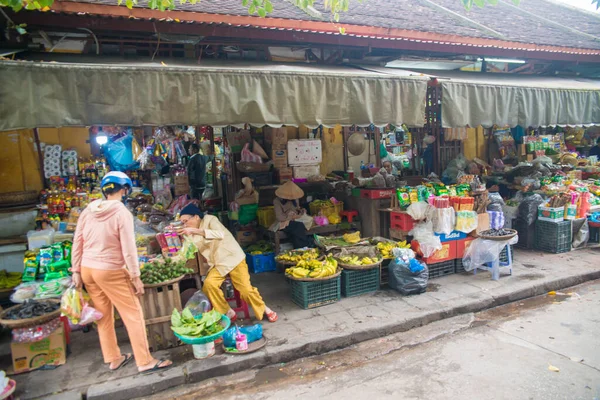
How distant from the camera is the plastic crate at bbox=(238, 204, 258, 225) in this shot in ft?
27.9

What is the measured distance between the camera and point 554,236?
835 cm

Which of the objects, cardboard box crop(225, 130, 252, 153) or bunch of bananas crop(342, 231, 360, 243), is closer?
bunch of bananas crop(342, 231, 360, 243)

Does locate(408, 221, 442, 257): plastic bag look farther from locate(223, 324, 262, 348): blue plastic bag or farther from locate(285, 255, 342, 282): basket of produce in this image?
locate(223, 324, 262, 348): blue plastic bag

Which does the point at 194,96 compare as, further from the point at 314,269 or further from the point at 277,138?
the point at 277,138

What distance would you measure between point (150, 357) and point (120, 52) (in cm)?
481

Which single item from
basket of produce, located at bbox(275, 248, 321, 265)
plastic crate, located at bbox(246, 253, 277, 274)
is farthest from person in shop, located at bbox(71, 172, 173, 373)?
plastic crate, located at bbox(246, 253, 277, 274)

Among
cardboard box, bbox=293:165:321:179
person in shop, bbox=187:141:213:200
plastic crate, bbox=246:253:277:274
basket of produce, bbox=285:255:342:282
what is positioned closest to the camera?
basket of produce, bbox=285:255:342:282

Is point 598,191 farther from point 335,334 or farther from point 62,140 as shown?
point 62,140

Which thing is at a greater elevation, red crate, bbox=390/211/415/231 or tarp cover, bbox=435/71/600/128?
tarp cover, bbox=435/71/600/128

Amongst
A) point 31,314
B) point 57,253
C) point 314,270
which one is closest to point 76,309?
point 31,314

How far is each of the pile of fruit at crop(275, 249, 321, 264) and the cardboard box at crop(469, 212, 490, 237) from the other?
9.30ft

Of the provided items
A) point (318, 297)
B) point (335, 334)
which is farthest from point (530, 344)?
point (318, 297)

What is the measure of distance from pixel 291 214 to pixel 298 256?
4.28ft

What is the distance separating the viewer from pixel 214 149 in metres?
10.5
